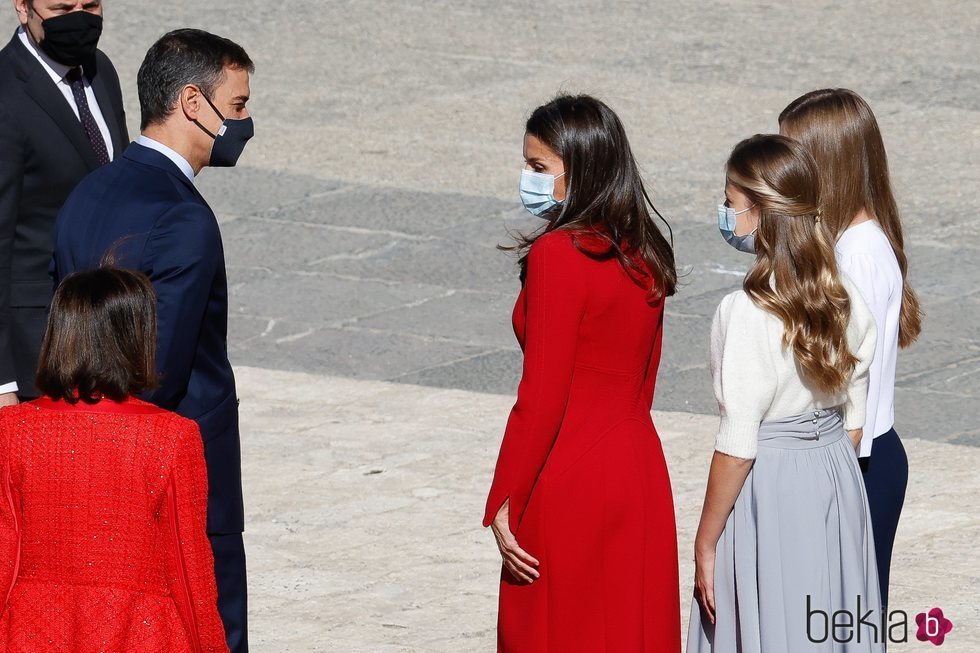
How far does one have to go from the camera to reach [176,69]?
444 centimetres

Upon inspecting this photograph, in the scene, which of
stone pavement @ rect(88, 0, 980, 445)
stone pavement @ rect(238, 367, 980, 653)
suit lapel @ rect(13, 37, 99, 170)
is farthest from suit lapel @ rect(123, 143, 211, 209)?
stone pavement @ rect(88, 0, 980, 445)

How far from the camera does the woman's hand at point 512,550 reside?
13.8 ft

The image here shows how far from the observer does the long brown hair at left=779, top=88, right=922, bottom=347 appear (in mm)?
4523

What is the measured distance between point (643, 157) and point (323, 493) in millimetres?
6300

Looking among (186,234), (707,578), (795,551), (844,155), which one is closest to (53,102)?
(186,234)

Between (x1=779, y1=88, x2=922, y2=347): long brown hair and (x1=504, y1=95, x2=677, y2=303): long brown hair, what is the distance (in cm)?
56

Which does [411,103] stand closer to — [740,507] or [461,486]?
[461,486]

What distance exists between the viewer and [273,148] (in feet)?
43.5

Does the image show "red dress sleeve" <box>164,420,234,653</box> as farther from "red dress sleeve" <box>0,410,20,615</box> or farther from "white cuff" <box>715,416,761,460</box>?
"white cuff" <box>715,416,761,460</box>

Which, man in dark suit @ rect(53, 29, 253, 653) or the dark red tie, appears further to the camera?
the dark red tie

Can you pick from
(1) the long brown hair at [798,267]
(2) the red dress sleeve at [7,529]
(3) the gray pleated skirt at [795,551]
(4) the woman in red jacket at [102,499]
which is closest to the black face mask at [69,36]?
(4) the woman in red jacket at [102,499]

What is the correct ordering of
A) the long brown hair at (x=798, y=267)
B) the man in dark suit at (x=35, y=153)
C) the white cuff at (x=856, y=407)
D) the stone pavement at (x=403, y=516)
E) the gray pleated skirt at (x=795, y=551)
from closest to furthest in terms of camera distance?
the long brown hair at (x=798, y=267), the gray pleated skirt at (x=795, y=551), the white cuff at (x=856, y=407), the man in dark suit at (x=35, y=153), the stone pavement at (x=403, y=516)

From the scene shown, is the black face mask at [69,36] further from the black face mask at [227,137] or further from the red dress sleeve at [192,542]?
the red dress sleeve at [192,542]

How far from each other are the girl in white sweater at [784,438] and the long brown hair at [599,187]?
216mm
